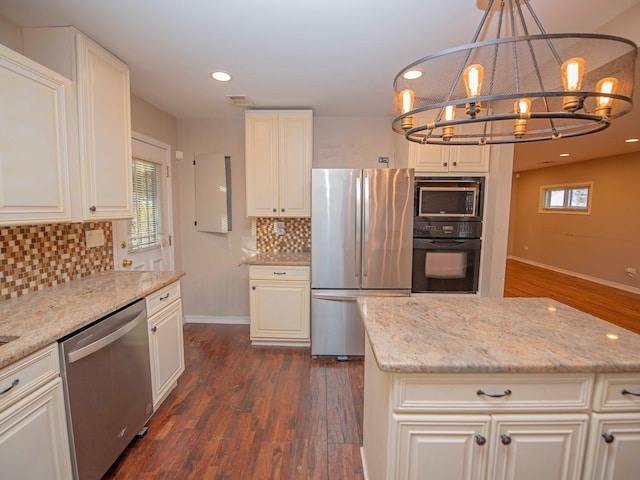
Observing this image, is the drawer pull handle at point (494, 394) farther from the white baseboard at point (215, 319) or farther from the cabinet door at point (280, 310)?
the white baseboard at point (215, 319)

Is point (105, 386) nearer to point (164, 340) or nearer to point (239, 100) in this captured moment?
point (164, 340)

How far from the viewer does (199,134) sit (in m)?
3.51

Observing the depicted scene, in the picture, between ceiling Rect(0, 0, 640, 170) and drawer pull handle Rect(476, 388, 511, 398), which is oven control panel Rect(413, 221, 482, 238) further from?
drawer pull handle Rect(476, 388, 511, 398)

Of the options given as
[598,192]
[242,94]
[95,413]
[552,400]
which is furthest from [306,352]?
[598,192]

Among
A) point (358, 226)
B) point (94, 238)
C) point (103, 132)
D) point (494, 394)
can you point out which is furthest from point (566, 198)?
point (94, 238)

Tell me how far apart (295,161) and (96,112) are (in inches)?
65.9

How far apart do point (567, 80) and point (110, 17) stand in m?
2.12

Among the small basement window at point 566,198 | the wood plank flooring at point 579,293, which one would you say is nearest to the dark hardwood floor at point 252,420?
the wood plank flooring at point 579,293

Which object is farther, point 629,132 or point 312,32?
point 629,132

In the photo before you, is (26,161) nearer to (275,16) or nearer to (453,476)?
(275,16)

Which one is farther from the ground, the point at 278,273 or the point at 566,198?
the point at 566,198

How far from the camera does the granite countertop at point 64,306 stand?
47.6 inches

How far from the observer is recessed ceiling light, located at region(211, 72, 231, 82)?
7.59 ft

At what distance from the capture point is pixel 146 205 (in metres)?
3.04
